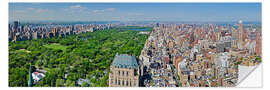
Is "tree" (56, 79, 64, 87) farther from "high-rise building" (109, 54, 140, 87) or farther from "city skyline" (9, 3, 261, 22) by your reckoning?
"city skyline" (9, 3, 261, 22)

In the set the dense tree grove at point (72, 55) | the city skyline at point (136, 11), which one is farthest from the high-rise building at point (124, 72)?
the city skyline at point (136, 11)

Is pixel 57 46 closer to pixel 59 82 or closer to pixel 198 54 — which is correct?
pixel 59 82

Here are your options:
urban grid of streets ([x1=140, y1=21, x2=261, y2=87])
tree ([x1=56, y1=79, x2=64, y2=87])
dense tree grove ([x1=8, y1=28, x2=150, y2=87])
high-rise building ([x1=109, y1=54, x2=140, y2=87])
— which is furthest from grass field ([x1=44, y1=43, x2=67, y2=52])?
urban grid of streets ([x1=140, y1=21, x2=261, y2=87])

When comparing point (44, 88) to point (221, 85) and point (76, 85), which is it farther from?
point (221, 85)

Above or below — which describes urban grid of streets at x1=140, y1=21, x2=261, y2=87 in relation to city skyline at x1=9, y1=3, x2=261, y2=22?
below
